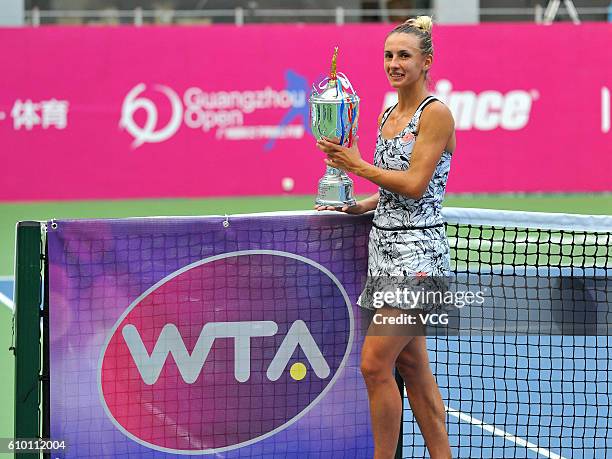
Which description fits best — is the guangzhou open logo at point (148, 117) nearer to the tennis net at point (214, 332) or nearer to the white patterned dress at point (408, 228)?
the tennis net at point (214, 332)

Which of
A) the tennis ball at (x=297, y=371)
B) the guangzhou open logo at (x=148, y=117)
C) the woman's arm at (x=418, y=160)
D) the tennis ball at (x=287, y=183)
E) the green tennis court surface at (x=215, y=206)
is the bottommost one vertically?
the tennis ball at (x=297, y=371)

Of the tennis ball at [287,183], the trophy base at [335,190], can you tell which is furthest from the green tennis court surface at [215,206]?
the trophy base at [335,190]

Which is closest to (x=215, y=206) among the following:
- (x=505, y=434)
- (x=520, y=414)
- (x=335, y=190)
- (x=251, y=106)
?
(x=251, y=106)

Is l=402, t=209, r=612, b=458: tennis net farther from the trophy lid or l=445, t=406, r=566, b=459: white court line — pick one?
the trophy lid

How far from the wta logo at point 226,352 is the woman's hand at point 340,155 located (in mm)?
566

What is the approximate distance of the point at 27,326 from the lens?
14.9 ft

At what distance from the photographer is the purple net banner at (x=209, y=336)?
15.2ft

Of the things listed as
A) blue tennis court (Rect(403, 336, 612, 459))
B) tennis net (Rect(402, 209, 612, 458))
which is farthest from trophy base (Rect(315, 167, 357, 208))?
blue tennis court (Rect(403, 336, 612, 459))

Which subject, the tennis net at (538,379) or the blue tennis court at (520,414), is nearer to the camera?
the tennis net at (538,379)

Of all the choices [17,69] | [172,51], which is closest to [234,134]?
[172,51]

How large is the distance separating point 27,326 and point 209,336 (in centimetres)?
74

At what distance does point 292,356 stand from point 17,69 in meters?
9.79

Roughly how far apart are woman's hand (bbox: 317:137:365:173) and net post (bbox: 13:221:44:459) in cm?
116

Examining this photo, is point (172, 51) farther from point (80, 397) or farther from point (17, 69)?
point (80, 397)
